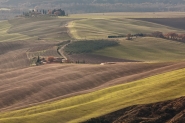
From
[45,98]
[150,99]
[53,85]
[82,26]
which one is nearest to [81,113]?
[150,99]

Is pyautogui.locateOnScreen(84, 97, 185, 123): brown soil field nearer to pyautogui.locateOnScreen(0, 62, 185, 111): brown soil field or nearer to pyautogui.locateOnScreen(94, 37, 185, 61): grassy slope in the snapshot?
pyautogui.locateOnScreen(0, 62, 185, 111): brown soil field

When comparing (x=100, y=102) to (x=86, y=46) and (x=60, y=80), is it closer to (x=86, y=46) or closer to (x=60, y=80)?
(x=60, y=80)

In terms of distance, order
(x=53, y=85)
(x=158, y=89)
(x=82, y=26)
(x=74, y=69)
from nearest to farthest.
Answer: (x=158, y=89) < (x=53, y=85) < (x=74, y=69) < (x=82, y=26)

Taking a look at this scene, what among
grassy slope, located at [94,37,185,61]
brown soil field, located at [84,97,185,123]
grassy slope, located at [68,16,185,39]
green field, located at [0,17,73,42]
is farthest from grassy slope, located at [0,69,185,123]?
green field, located at [0,17,73,42]

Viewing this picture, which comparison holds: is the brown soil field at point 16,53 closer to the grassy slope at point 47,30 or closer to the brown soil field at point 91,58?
the brown soil field at point 91,58

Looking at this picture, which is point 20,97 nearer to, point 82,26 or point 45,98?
point 45,98
